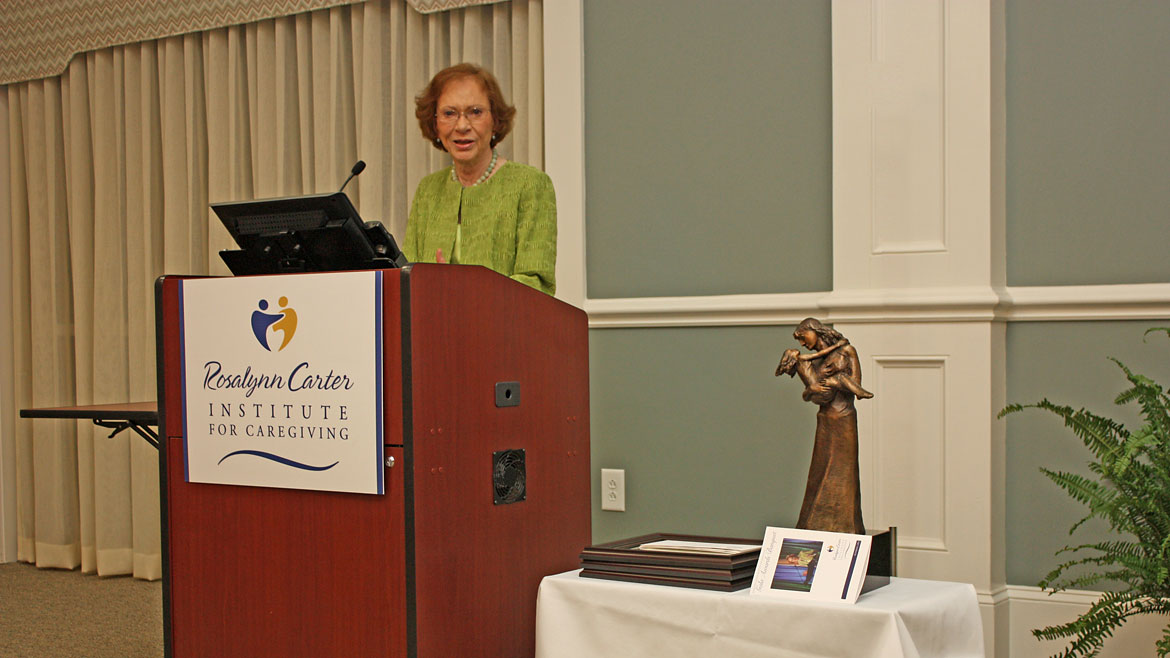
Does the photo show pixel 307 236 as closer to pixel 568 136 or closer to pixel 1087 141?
pixel 568 136

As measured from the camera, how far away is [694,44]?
10.4ft

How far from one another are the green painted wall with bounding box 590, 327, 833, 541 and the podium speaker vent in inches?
52.3

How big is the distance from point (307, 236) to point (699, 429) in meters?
1.72

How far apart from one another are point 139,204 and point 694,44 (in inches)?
99.4

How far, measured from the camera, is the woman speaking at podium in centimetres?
230

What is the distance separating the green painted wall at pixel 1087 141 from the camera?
→ 2.59 metres

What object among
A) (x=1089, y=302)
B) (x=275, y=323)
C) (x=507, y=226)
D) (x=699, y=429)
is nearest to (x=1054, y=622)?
(x=1089, y=302)

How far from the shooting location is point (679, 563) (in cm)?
180

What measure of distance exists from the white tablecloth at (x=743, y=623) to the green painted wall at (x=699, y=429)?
1216 millimetres

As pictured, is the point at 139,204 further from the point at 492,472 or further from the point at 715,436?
the point at 492,472

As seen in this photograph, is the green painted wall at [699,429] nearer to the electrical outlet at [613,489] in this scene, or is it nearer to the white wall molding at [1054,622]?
the electrical outlet at [613,489]

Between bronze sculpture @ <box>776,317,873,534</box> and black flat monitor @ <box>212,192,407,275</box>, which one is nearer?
black flat monitor @ <box>212,192,407,275</box>

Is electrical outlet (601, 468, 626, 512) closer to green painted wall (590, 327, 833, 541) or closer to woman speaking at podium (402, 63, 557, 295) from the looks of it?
green painted wall (590, 327, 833, 541)

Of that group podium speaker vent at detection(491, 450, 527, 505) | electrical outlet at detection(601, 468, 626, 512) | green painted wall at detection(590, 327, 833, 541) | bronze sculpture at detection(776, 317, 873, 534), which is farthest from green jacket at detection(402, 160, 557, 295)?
electrical outlet at detection(601, 468, 626, 512)
